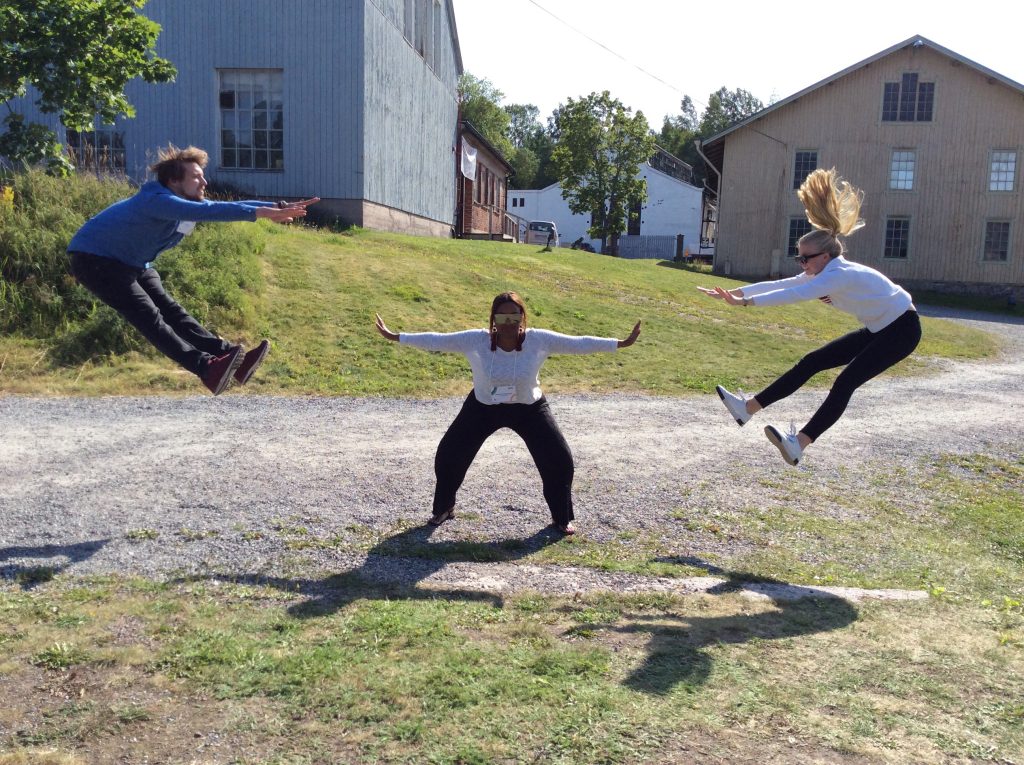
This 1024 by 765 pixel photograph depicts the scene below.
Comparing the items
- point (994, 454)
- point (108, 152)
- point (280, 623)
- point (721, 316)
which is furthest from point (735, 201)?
point (280, 623)

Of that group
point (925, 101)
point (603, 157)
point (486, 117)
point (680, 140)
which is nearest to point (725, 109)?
point (680, 140)

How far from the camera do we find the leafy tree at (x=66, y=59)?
8.95m

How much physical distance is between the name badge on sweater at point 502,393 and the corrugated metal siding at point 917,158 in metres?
35.3

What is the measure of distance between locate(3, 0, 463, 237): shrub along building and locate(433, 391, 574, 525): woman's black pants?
53.4 ft

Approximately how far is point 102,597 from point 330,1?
18987 millimetres

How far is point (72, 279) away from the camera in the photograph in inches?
496

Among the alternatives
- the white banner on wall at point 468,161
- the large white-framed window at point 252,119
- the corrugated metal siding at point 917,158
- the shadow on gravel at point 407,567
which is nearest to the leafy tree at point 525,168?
the corrugated metal siding at point 917,158

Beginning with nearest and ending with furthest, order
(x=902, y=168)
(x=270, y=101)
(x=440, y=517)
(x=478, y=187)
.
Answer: (x=440, y=517) → (x=270, y=101) → (x=902, y=168) → (x=478, y=187)

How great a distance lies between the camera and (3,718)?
11.3 feet

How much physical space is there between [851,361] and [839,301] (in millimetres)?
483

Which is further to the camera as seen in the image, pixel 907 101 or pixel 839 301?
pixel 907 101

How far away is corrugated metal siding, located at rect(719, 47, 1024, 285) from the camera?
36.2 metres

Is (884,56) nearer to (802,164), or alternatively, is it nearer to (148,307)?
(802,164)

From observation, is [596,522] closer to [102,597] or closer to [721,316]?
[102,597]
